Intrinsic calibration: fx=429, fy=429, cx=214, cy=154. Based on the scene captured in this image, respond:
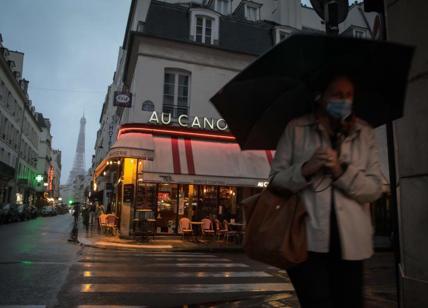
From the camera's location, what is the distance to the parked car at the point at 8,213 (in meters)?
30.4

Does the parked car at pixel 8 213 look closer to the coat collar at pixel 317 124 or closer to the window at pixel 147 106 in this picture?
the window at pixel 147 106

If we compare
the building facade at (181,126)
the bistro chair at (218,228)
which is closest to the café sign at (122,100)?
the building facade at (181,126)

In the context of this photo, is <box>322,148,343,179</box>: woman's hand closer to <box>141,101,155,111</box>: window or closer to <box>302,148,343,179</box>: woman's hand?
<box>302,148,343,179</box>: woman's hand

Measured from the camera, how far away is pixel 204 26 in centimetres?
2128

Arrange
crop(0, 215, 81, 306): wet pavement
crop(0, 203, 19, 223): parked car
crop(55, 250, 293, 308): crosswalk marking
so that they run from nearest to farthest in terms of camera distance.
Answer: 1. crop(0, 215, 81, 306): wet pavement
2. crop(55, 250, 293, 308): crosswalk marking
3. crop(0, 203, 19, 223): parked car

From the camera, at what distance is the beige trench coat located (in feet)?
6.82

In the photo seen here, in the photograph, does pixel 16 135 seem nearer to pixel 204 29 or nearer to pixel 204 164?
pixel 204 29

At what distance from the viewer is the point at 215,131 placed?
63.8 ft

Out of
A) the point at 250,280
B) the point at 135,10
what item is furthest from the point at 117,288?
the point at 135,10

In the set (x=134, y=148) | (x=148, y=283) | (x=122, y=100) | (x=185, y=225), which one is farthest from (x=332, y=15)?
(x=122, y=100)

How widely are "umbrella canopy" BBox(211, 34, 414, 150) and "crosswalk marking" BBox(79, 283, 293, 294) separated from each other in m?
5.14

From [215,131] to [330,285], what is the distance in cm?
1737

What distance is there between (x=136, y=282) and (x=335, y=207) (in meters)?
6.61

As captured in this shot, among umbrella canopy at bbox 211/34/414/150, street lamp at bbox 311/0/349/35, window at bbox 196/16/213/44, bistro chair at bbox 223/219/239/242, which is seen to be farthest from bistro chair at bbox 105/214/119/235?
umbrella canopy at bbox 211/34/414/150
